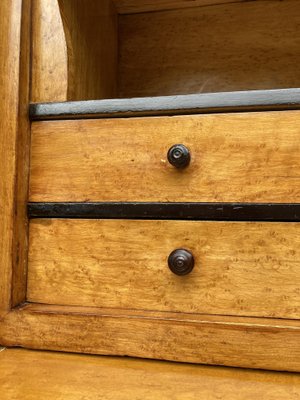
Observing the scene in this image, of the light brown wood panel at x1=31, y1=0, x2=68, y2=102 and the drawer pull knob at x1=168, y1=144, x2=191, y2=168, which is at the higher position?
the light brown wood panel at x1=31, y1=0, x2=68, y2=102

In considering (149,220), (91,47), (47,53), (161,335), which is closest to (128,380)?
(161,335)

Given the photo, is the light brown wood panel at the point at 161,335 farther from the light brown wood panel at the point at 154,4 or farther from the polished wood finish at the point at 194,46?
the light brown wood panel at the point at 154,4

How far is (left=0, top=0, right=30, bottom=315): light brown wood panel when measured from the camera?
754 mm

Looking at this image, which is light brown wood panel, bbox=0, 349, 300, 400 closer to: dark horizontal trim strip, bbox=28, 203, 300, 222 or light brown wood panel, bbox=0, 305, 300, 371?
light brown wood panel, bbox=0, 305, 300, 371

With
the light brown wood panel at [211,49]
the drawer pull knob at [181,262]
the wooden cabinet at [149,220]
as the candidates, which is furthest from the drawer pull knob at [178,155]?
the light brown wood panel at [211,49]

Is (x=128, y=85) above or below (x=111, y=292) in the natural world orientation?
above

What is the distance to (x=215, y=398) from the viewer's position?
56cm

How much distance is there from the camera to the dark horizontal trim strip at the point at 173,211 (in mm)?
679

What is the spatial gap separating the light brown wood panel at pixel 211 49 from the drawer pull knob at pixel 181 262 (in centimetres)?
63

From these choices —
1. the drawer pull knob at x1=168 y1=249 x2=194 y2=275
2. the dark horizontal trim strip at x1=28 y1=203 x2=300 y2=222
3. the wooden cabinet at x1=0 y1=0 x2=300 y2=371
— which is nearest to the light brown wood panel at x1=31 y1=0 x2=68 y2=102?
the wooden cabinet at x1=0 y1=0 x2=300 y2=371

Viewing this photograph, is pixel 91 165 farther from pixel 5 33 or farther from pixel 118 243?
pixel 5 33

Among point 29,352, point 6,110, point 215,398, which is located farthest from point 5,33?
point 215,398

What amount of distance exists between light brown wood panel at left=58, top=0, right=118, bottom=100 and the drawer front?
27 cm

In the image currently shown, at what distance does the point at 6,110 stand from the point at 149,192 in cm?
28
